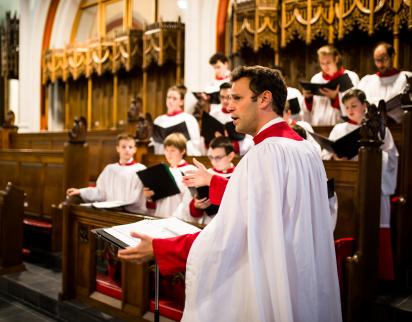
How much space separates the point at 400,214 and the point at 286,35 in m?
4.41

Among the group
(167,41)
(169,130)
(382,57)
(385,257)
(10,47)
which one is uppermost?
(10,47)

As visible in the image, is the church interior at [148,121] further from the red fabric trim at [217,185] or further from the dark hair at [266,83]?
the dark hair at [266,83]

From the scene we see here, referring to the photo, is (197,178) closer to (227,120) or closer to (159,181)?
(159,181)

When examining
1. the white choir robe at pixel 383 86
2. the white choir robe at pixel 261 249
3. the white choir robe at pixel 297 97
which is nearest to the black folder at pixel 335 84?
the white choir robe at pixel 297 97

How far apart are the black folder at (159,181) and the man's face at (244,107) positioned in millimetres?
2030

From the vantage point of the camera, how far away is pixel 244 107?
193cm

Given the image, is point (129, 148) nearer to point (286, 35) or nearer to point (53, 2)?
point (286, 35)

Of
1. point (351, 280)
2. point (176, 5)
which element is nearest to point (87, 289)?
point (351, 280)

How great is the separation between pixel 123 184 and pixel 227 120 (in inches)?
63.2

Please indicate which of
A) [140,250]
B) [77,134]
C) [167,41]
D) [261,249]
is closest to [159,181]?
[77,134]

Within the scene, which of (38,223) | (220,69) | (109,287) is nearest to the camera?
(109,287)

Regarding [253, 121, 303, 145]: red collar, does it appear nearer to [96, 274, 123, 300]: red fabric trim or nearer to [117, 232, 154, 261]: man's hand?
[117, 232, 154, 261]: man's hand

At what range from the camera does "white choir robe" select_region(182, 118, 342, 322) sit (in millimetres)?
1771

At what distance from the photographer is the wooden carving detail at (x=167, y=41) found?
9242 millimetres
